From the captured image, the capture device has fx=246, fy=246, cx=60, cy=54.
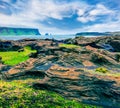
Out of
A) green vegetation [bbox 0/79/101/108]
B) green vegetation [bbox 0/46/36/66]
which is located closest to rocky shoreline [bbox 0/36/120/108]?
green vegetation [bbox 0/79/101/108]

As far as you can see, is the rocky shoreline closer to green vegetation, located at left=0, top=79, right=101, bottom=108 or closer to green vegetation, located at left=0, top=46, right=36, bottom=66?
green vegetation, located at left=0, top=79, right=101, bottom=108

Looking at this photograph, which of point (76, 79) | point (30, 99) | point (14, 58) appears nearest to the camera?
point (30, 99)

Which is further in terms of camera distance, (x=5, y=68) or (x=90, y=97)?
(x=5, y=68)

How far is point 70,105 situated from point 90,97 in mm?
2691

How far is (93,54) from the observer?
4203 cm

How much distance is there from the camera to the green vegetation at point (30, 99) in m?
25.9

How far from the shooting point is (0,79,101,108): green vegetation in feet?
85.0

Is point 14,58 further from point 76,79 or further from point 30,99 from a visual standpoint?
point 30,99

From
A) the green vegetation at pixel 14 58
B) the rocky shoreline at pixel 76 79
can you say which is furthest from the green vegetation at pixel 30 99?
the green vegetation at pixel 14 58

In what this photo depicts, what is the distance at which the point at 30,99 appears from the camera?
2705 cm

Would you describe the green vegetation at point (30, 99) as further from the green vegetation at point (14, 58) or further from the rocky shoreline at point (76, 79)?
the green vegetation at point (14, 58)

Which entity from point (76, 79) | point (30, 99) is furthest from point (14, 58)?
point (30, 99)

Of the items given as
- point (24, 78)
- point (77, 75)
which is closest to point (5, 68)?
point (24, 78)

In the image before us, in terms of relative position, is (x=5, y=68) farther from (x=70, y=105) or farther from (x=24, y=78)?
(x=70, y=105)
